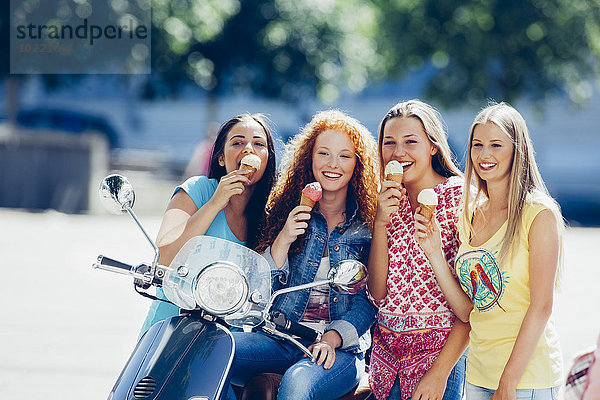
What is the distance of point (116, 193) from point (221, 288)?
620mm

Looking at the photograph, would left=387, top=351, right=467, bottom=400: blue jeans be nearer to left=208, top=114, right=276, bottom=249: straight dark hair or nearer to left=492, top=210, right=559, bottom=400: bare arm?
left=492, top=210, right=559, bottom=400: bare arm

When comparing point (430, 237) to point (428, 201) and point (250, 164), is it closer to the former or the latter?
point (428, 201)

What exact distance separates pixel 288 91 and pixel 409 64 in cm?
373

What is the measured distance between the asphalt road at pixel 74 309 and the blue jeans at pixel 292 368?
2.46m

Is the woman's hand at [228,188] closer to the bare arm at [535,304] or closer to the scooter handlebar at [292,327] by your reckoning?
the scooter handlebar at [292,327]

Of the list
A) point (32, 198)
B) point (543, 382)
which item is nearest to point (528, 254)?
point (543, 382)

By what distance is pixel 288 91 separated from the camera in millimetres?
19906

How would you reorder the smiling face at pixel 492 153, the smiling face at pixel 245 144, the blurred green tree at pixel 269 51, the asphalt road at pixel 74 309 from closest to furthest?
the smiling face at pixel 492 153 < the smiling face at pixel 245 144 < the asphalt road at pixel 74 309 < the blurred green tree at pixel 269 51

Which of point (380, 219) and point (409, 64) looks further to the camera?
point (409, 64)

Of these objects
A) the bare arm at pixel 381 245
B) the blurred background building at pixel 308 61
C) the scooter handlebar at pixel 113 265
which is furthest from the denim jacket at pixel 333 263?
the blurred background building at pixel 308 61

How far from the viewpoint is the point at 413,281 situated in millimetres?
3020

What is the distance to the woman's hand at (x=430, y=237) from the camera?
2.80 m

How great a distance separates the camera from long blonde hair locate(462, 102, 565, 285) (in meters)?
2.74

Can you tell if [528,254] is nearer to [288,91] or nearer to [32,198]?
[32,198]
